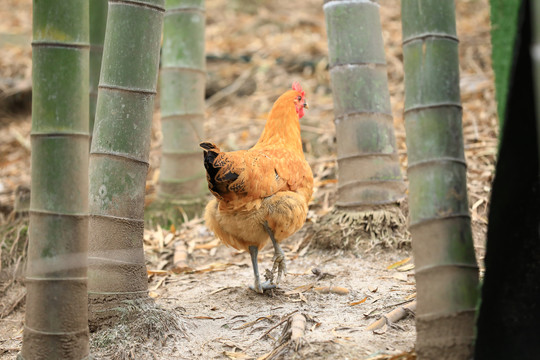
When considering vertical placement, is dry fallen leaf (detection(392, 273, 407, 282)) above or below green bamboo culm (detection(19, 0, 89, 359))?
below

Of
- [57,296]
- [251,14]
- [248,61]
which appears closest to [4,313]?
[57,296]

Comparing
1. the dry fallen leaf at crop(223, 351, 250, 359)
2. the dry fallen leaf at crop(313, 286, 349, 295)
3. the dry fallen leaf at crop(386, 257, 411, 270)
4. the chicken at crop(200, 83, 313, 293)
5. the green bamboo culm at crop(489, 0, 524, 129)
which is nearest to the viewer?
the green bamboo culm at crop(489, 0, 524, 129)

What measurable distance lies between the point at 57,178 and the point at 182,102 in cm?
301

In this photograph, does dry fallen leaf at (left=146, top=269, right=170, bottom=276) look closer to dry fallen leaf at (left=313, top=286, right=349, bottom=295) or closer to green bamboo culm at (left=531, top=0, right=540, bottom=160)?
dry fallen leaf at (left=313, top=286, right=349, bottom=295)

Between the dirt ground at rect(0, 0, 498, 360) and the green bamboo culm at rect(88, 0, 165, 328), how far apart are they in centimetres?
28

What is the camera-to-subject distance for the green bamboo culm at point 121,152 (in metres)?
3.02

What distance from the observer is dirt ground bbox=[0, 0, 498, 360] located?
3.08 metres

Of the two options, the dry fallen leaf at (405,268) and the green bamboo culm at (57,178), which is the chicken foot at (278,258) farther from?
the green bamboo culm at (57,178)

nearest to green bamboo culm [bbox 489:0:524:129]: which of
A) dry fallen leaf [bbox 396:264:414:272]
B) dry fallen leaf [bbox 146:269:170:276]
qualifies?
dry fallen leaf [bbox 396:264:414:272]

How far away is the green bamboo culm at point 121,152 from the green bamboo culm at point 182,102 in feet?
7.45

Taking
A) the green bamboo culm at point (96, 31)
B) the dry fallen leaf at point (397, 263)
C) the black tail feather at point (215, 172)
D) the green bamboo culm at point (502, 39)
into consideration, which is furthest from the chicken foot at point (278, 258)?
the green bamboo culm at point (502, 39)

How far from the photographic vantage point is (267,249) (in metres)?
5.21

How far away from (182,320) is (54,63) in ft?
5.38

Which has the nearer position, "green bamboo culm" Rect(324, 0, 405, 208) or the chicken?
the chicken
